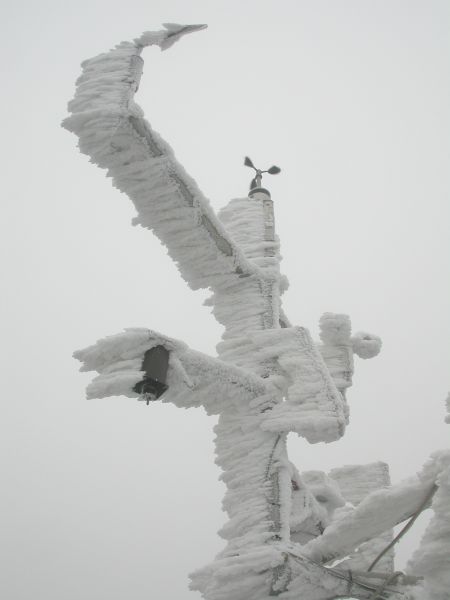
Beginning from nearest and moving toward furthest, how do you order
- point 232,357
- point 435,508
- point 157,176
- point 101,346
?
point 435,508
point 101,346
point 157,176
point 232,357

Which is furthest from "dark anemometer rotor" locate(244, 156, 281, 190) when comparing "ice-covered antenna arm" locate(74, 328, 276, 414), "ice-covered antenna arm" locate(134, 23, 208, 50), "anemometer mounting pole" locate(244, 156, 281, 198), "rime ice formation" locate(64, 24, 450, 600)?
"ice-covered antenna arm" locate(74, 328, 276, 414)

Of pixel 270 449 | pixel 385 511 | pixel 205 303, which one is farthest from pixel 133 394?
pixel 205 303

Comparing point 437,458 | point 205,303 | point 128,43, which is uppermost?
point 128,43

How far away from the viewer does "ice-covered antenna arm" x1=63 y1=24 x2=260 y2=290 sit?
3586mm

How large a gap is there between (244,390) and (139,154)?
2.36m

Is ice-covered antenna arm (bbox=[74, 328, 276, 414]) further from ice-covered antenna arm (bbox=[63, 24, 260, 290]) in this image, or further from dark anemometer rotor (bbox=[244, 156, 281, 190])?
dark anemometer rotor (bbox=[244, 156, 281, 190])

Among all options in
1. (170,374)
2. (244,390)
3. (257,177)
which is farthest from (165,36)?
(257,177)

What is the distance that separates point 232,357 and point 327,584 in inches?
91.7

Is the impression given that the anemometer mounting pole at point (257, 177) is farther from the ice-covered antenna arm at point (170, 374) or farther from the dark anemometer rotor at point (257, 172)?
the ice-covered antenna arm at point (170, 374)

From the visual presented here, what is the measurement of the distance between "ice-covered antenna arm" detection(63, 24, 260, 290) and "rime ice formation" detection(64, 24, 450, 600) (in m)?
0.01

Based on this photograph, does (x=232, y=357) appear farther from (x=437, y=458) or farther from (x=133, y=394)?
(x=437, y=458)

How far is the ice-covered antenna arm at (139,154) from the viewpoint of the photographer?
11.8 feet

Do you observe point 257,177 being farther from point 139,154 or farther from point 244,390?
point 244,390

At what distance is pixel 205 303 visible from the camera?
18.2 ft
